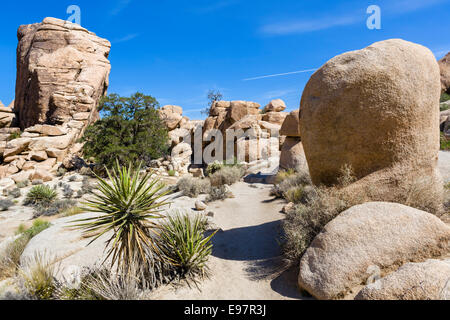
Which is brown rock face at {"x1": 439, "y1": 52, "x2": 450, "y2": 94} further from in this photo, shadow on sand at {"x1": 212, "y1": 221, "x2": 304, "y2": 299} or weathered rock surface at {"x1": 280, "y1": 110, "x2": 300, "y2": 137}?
shadow on sand at {"x1": 212, "y1": 221, "x2": 304, "y2": 299}

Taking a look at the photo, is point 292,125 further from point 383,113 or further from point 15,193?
point 15,193

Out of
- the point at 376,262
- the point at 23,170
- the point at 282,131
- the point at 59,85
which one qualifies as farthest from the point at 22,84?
the point at 376,262

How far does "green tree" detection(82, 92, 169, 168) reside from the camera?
63.1 ft

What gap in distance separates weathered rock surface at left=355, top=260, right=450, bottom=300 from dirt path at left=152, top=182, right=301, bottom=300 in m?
1.18

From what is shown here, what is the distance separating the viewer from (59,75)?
24.7m

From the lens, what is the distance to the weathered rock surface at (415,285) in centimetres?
252

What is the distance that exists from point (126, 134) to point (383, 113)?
19905 mm

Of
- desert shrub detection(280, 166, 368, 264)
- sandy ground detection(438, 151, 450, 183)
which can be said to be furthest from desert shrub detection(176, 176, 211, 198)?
sandy ground detection(438, 151, 450, 183)

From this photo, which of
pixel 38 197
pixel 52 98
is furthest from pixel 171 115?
pixel 38 197

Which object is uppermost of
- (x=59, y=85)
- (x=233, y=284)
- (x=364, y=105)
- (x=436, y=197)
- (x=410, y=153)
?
(x=59, y=85)

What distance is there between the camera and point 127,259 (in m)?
3.77
